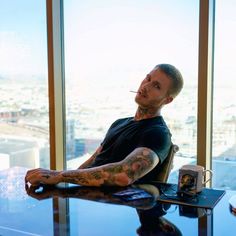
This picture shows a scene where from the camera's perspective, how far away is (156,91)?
2.03 meters

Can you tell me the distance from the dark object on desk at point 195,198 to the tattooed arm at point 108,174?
133 mm

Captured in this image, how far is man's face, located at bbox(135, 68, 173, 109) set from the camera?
203 centimetres

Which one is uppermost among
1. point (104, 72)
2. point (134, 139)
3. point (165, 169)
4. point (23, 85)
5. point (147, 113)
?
point (104, 72)

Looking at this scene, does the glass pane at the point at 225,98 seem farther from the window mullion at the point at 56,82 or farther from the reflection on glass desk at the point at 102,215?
the window mullion at the point at 56,82

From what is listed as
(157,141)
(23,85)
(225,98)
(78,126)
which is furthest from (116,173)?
(23,85)

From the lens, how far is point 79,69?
10.5 feet

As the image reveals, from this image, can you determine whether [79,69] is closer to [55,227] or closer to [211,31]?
[211,31]

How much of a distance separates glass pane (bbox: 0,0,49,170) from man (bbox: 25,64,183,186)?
1.34 m

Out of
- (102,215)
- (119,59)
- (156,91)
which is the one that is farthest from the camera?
(119,59)

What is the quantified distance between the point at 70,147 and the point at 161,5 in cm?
148

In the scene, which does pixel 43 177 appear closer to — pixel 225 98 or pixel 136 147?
pixel 136 147

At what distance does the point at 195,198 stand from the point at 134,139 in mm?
619

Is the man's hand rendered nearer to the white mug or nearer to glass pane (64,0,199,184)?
the white mug

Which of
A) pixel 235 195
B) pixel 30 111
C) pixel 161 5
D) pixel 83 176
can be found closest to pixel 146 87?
pixel 83 176
